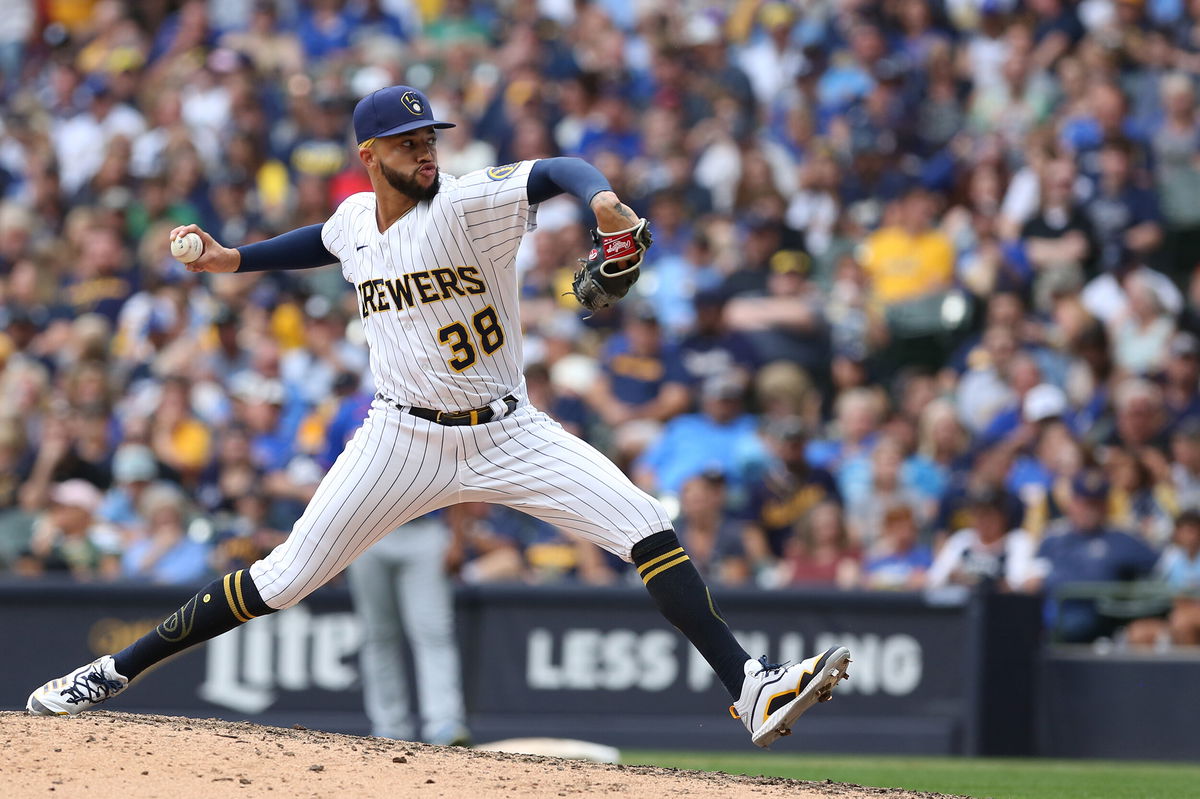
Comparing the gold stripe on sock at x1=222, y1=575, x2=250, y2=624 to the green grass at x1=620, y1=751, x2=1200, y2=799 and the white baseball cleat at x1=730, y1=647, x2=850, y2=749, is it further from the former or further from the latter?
the green grass at x1=620, y1=751, x2=1200, y2=799

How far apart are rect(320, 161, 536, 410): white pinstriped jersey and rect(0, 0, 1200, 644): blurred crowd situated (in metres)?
3.63

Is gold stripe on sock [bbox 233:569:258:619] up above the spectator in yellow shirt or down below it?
below

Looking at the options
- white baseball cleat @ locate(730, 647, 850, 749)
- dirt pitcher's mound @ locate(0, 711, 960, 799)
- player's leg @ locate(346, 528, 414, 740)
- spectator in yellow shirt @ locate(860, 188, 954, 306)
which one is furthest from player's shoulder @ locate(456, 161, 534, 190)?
spectator in yellow shirt @ locate(860, 188, 954, 306)

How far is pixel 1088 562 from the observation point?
925 cm

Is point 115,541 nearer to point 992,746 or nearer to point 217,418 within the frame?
point 217,418

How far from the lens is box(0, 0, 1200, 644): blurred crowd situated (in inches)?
393

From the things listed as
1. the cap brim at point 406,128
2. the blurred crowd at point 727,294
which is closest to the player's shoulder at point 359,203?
the cap brim at point 406,128

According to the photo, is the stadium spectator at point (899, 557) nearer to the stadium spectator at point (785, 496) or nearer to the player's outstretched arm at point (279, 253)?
the stadium spectator at point (785, 496)

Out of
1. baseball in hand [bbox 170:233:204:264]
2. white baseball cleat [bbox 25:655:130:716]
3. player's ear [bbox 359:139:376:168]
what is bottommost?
white baseball cleat [bbox 25:655:130:716]

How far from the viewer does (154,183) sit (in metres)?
13.6

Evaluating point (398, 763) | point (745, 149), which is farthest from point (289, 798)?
point (745, 149)

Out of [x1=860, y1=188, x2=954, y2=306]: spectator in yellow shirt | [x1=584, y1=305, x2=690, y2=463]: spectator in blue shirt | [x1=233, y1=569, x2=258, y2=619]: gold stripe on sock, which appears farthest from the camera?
[x1=860, y1=188, x2=954, y2=306]: spectator in yellow shirt

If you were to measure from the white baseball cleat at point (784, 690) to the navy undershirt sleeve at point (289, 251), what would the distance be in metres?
1.98

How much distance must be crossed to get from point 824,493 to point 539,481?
4921mm
